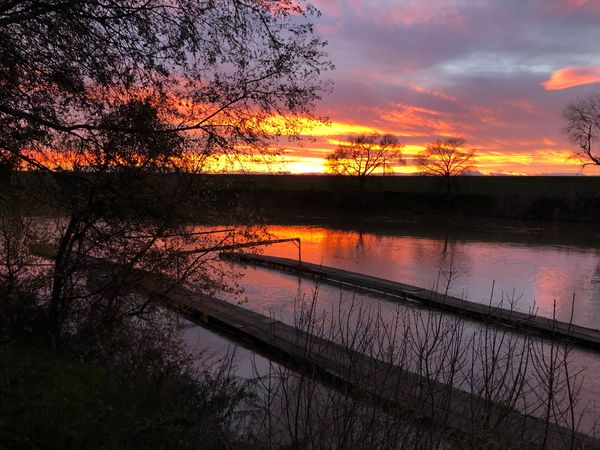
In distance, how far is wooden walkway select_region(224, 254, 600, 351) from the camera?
11.7m

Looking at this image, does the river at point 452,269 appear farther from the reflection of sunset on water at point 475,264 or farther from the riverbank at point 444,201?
the riverbank at point 444,201

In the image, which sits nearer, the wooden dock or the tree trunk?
the wooden dock

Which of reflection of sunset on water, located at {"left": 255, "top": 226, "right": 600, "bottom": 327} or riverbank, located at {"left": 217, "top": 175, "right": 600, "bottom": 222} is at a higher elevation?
riverbank, located at {"left": 217, "top": 175, "right": 600, "bottom": 222}

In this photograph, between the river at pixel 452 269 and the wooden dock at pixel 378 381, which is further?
the river at pixel 452 269

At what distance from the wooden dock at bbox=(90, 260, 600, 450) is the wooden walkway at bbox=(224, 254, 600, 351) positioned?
1.69m

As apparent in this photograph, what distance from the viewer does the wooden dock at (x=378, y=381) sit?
12.4 ft

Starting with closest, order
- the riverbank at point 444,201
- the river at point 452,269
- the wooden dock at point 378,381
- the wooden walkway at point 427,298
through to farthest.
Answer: the wooden dock at point 378,381, the wooden walkway at point 427,298, the river at point 452,269, the riverbank at point 444,201

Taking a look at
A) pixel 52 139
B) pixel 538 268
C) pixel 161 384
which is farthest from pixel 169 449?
pixel 538 268

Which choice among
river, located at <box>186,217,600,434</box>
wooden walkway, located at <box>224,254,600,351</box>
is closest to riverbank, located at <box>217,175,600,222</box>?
river, located at <box>186,217,600,434</box>

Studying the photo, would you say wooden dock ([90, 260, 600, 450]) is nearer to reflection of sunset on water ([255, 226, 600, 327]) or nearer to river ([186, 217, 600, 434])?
river ([186, 217, 600, 434])

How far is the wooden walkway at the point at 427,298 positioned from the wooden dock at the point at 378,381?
5.54ft

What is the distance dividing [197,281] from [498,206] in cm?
5012

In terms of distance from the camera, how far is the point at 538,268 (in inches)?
870

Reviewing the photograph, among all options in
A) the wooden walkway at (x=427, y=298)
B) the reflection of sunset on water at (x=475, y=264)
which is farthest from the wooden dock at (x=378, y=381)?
the reflection of sunset on water at (x=475, y=264)
